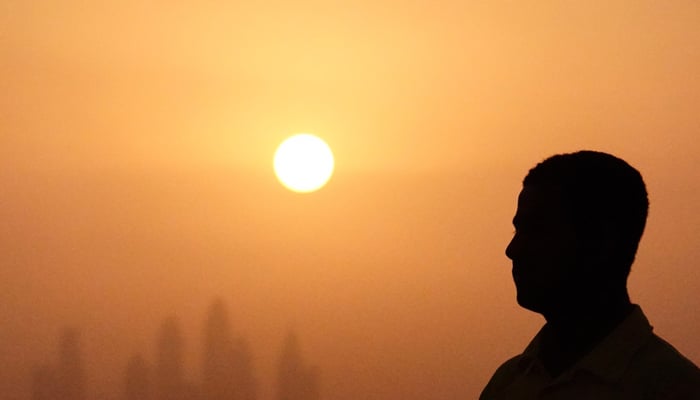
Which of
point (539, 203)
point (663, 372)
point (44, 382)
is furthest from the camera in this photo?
point (44, 382)

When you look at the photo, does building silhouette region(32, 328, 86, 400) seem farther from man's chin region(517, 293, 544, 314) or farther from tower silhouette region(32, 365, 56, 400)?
man's chin region(517, 293, 544, 314)

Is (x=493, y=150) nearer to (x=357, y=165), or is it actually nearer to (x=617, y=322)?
(x=357, y=165)

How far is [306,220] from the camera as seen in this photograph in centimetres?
308

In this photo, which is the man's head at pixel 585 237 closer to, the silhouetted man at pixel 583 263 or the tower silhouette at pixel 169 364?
the silhouetted man at pixel 583 263

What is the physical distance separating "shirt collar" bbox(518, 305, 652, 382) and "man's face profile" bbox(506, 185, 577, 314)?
2.3 inches

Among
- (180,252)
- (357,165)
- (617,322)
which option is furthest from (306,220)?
(617,322)

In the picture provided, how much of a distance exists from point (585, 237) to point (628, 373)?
5.5 inches

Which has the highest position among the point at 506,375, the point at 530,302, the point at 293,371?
the point at 530,302

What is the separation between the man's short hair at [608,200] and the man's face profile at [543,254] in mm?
14

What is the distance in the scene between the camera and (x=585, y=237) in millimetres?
828

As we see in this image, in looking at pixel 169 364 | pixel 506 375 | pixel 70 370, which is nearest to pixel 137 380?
pixel 169 364

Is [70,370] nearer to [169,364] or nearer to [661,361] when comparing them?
[169,364]

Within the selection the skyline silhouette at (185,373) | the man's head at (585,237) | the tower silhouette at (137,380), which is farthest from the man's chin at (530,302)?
the tower silhouette at (137,380)

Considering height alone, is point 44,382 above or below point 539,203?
below
